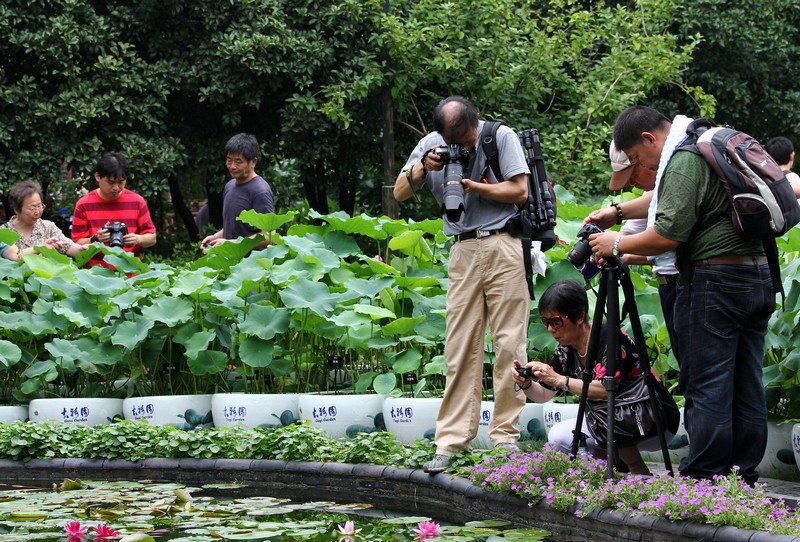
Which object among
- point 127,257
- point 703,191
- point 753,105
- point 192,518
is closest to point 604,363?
point 703,191

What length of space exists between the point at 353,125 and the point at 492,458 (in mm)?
8859

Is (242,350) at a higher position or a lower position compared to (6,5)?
lower

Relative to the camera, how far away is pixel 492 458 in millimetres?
5020

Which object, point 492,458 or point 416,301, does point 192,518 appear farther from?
point 416,301

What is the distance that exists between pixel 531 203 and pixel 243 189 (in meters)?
3.12

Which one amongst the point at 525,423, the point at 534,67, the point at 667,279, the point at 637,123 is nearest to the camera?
the point at 637,123

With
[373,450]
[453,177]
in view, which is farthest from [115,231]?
[453,177]

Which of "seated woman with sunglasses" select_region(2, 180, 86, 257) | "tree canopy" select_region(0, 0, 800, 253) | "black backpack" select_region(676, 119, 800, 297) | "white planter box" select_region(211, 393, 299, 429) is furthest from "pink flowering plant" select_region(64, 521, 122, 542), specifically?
"tree canopy" select_region(0, 0, 800, 253)

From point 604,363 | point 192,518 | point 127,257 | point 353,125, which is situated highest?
point 353,125

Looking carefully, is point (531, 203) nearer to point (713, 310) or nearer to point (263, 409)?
point (713, 310)

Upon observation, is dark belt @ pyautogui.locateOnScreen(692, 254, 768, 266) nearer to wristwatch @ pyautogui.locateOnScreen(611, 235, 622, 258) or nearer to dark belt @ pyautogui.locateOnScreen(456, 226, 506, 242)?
wristwatch @ pyautogui.locateOnScreen(611, 235, 622, 258)

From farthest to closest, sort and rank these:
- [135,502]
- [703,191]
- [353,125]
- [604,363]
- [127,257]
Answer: [353,125], [127,257], [135,502], [604,363], [703,191]

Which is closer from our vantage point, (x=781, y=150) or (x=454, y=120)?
(x=454, y=120)

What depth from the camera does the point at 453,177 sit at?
5.21 metres
